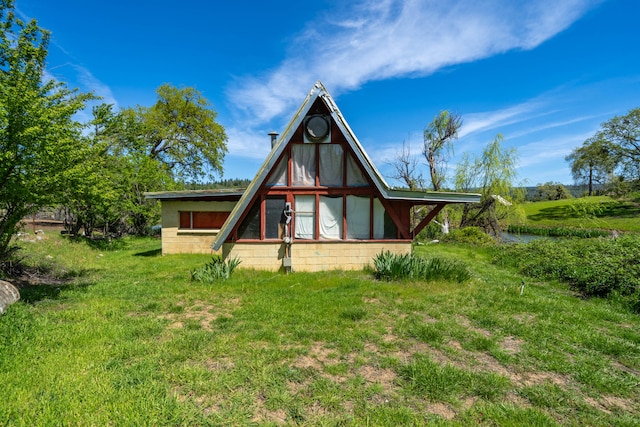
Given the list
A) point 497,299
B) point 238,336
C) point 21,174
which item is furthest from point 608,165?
point 21,174

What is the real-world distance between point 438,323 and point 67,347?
6.19 meters

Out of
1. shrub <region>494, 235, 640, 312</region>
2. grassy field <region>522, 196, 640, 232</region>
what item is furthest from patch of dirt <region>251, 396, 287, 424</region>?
grassy field <region>522, 196, 640, 232</region>

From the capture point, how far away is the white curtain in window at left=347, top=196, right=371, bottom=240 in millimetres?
9953

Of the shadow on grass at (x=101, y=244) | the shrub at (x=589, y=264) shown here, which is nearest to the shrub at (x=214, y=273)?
the shrub at (x=589, y=264)

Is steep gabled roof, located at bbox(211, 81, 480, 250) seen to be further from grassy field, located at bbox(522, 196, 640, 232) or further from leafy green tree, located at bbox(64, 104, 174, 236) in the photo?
grassy field, located at bbox(522, 196, 640, 232)

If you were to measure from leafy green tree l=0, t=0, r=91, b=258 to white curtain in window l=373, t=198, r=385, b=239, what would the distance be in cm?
837

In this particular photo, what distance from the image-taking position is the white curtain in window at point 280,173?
9.77 m

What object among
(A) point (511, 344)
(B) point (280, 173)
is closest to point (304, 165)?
(B) point (280, 173)

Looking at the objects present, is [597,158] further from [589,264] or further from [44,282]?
[44,282]

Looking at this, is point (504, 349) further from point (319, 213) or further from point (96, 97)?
point (96, 97)

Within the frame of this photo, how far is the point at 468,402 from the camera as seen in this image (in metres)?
3.43

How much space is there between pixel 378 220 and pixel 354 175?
174cm

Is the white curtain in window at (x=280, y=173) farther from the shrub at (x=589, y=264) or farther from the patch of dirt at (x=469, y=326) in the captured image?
the shrub at (x=589, y=264)

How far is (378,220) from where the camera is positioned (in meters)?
10.1
